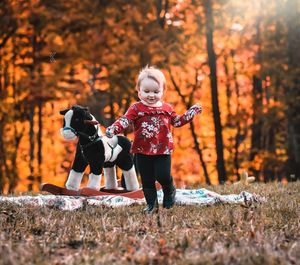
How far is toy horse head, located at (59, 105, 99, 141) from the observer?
7.39m

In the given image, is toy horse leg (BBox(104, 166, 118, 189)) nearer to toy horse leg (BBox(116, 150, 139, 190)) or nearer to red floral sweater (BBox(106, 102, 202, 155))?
toy horse leg (BBox(116, 150, 139, 190))

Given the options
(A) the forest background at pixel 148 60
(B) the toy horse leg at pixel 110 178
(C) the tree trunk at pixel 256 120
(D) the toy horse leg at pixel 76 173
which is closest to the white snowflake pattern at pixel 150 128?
(D) the toy horse leg at pixel 76 173

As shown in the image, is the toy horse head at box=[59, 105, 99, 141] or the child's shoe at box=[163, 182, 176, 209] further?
the toy horse head at box=[59, 105, 99, 141]

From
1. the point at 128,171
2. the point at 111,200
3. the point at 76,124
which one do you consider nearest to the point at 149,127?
the point at 111,200

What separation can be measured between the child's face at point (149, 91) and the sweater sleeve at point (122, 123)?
0.18m

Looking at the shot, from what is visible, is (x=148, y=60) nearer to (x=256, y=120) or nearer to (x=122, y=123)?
(x=256, y=120)

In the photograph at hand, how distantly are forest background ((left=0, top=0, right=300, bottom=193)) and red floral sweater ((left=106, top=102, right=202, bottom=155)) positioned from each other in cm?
850

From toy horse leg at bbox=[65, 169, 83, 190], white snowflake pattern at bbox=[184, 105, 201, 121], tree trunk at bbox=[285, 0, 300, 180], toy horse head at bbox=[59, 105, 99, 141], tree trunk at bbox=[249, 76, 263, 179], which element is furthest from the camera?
tree trunk at bbox=[249, 76, 263, 179]

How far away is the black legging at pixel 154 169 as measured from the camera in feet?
19.6

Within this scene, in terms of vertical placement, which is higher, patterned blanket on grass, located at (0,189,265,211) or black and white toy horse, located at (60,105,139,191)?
black and white toy horse, located at (60,105,139,191)

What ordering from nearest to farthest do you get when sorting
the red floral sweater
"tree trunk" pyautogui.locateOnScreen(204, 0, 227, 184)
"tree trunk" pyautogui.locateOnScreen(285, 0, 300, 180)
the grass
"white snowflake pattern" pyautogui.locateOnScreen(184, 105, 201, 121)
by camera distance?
the grass < the red floral sweater < "white snowflake pattern" pyautogui.locateOnScreen(184, 105, 201, 121) < "tree trunk" pyautogui.locateOnScreen(285, 0, 300, 180) < "tree trunk" pyautogui.locateOnScreen(204, 0, 227, 184)

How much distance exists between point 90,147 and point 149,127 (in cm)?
182

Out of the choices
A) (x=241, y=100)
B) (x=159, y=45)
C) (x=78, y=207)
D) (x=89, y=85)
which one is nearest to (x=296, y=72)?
(x=159, y=45)

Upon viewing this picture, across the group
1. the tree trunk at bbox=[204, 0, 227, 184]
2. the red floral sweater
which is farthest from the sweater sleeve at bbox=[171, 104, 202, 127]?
the tree trunk at bbox=[204, 0, 227, 184]
